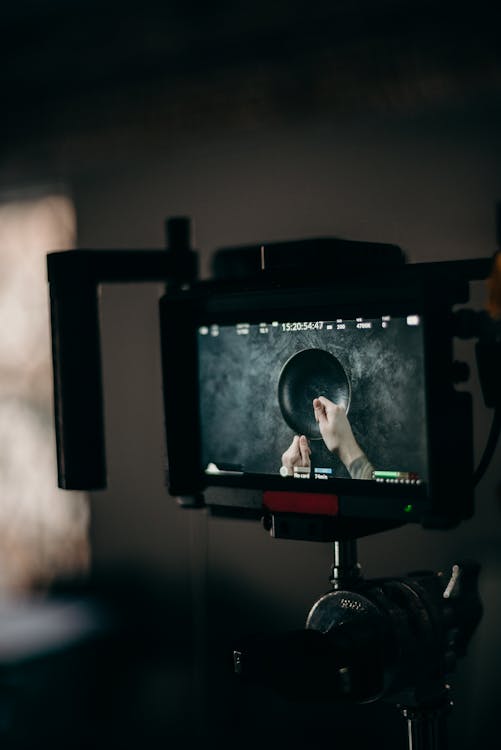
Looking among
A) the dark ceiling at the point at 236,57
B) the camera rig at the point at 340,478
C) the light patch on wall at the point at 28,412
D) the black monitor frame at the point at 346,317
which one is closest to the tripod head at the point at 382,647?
the camera rig at the point at 340,478

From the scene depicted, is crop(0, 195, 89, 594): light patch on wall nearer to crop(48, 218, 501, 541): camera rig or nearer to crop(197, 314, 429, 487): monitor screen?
crop(48, 218, 501, 541): camera rig

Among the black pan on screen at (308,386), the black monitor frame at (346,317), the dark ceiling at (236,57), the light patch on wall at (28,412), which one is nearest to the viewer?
the black monitor frame at (346,317)

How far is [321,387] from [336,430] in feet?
0.19

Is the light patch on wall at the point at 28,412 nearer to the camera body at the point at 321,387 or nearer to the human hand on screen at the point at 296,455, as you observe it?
the camera body at the point at 321,387

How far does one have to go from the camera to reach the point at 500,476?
1.43 metres

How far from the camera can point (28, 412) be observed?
11.5 feet

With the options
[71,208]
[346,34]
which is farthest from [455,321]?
[71,208]

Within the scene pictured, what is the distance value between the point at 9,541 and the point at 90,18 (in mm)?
1838

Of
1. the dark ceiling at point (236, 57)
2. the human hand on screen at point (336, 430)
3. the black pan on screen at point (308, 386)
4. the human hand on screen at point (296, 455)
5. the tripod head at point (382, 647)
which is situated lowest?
the tripod head at point (382, 647)

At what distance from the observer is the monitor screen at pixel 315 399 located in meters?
1.13

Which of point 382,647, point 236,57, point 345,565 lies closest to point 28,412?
point 236,57

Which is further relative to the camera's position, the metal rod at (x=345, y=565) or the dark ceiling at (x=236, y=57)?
the dark ceiling at (x=236, y=57)

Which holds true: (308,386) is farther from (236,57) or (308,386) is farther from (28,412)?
(28,412)

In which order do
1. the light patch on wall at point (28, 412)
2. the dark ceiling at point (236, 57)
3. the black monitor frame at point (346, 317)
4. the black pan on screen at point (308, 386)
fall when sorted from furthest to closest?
1. the light patch on wall at point (28, 412)
2. the dark ceiling at point (236, 57)
3. the black pan on screen at point (308, 386)
4. the black monitor frame at point (346, 317)
